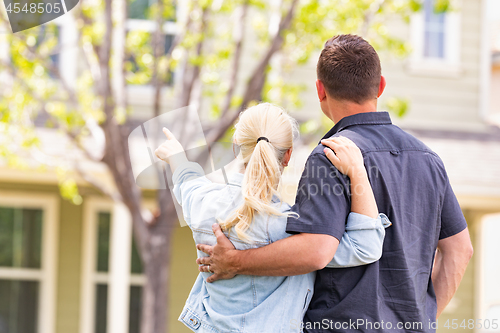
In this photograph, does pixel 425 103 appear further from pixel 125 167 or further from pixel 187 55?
pixel 125 167

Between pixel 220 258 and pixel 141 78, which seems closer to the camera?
pixel 220 258

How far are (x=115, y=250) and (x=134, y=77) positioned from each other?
267 cm

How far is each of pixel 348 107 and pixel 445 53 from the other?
7367 millimetres

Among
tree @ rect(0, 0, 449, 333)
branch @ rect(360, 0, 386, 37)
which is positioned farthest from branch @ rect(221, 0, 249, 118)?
branch @ rect(360, 0, 386, 37)

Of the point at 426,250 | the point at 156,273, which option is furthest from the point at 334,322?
the point at 156,273

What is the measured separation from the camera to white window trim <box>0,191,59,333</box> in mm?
6973

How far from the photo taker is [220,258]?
1.79 meters

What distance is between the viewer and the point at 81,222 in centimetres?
725

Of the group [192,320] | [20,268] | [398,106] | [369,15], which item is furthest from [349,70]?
[20,268]

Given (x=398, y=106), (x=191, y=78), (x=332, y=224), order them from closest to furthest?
(x=332, y=224), (x=191, y=78), (x=398, y=106)

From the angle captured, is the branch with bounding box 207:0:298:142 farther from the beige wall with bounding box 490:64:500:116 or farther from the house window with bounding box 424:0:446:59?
the beige wall with bounding box 490:64:500:116

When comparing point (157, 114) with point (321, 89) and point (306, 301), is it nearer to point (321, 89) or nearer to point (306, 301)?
point (321, 89)

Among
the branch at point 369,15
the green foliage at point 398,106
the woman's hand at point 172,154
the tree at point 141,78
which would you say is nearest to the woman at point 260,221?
the woman's hand at point 172,154

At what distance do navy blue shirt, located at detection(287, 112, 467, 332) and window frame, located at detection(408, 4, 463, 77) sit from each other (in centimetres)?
675
